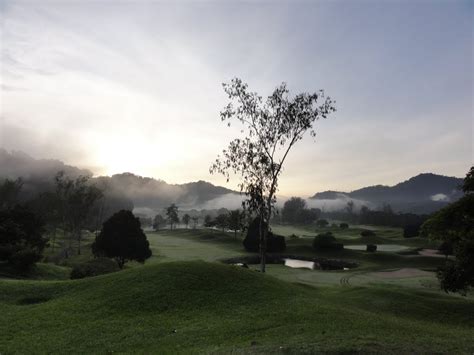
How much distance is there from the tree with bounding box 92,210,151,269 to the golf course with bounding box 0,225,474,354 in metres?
30.0

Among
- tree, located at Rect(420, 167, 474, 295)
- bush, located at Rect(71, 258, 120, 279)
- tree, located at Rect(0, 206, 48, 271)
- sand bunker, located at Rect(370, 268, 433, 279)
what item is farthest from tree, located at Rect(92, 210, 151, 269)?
tree, located at Rect(420, 167, 474, 295)

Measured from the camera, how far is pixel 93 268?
155 ft

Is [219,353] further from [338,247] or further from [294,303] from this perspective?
[338,247]

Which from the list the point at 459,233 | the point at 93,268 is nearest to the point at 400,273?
the point at 459,233

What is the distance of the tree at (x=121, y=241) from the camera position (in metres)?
68.4

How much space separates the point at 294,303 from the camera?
31188 millimetres

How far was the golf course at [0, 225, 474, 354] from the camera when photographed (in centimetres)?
2177

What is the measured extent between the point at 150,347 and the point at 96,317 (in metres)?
7.79

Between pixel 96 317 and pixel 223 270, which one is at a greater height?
pixel 223 270

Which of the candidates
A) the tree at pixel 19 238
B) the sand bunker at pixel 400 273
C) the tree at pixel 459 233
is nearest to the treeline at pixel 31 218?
the tree at pixel 19 238

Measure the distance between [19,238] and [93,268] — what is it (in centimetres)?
1969

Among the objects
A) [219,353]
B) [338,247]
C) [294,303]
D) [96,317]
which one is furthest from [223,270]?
[338,247]

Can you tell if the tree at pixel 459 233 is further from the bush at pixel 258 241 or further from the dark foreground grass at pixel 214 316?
the bush at pixel 258 241

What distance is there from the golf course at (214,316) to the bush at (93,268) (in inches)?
323
